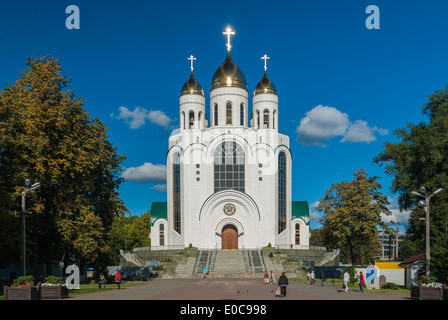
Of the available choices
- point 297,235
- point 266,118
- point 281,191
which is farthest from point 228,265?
point 266,118

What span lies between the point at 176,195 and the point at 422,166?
31.3 m

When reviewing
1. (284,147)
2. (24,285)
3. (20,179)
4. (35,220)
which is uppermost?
(284,147)

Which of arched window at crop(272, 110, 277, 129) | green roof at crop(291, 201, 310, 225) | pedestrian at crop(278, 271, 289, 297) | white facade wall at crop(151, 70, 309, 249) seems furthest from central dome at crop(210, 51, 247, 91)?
pedestrian at crop(278, 271, 289, 297)

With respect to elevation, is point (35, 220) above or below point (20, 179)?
below

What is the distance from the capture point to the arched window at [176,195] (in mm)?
60000

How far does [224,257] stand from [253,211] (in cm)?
803

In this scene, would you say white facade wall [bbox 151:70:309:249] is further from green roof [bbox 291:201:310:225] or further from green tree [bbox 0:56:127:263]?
green tree [bbox 0:56:127:263]

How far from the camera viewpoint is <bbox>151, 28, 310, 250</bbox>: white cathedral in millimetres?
58375

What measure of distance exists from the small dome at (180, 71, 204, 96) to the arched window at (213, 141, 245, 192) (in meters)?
7.70

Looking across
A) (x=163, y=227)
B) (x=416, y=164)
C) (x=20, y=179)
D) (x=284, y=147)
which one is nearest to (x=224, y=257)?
(x=163, y=227)

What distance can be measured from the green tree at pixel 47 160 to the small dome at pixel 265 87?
30277 mm

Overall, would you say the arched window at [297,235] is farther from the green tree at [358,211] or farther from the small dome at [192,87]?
the small dome at [192,87]
